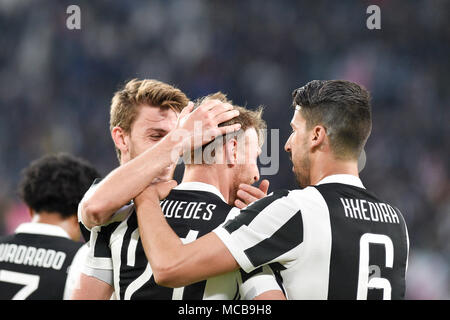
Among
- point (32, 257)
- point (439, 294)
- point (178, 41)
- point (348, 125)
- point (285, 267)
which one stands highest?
point (178, 41)

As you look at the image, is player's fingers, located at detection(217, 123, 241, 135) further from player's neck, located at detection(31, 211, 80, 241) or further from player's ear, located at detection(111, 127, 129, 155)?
player's neck, located at detection(31, 211, 80, 241)

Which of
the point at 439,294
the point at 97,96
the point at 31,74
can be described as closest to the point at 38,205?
the point at 439,294

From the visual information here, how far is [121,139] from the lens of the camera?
134 inches

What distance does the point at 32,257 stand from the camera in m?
3.69

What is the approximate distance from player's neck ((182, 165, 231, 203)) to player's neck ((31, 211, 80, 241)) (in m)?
1.48

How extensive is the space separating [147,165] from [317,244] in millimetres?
730

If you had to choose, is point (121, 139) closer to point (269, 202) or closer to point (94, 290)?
point (94, 290)

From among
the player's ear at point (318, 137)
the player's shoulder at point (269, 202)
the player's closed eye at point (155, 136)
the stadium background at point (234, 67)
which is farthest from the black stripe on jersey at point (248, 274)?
the stadium background at point (234, 67)

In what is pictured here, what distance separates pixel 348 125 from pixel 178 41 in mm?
9239

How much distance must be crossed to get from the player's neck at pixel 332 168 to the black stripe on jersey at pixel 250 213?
0.23 metres

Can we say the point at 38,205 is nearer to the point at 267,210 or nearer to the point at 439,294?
the point at 267,210

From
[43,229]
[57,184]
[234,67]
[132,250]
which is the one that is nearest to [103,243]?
[132,250]

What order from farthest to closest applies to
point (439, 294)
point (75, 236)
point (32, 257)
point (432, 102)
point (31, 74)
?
point (31, 74) → point (432, 102) → point (439, 294) → point (75, 236) → point (32, 257)

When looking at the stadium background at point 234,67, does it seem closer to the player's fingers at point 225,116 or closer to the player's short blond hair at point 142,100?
the player's short blond hair at point 142,100
